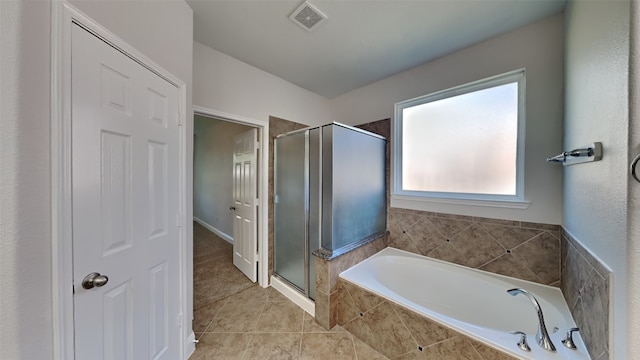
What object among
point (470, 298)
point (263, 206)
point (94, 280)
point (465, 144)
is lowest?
point (470, 298)

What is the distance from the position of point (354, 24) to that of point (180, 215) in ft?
6.56

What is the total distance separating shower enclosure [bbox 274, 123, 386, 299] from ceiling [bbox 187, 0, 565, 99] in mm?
783

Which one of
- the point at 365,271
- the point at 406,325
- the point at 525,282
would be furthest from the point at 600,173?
the point at 365,271

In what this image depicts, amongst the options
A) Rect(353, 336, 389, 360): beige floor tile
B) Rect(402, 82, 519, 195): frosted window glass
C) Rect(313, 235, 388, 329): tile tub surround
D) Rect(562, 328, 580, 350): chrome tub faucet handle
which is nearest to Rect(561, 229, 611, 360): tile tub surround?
Rect(562, 328, 580, 350): chrome tub faucet handle

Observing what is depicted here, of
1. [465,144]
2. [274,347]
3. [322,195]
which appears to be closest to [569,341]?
[465,144]

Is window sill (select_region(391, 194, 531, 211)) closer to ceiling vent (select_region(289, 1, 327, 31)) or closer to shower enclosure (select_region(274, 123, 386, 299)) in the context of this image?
shower enclosure (select_region(274, 123, 386, 299))

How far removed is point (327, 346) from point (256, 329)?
2.14 ft

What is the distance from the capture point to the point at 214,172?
15.0 feet

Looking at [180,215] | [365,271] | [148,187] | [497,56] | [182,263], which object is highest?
[497,56]

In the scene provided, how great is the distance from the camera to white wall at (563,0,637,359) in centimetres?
74

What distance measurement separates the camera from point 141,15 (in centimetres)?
108

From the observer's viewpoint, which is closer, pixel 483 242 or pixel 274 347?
pixel 274 347

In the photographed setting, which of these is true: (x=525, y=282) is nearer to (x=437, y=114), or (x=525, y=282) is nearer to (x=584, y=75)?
(x=584, y=75)

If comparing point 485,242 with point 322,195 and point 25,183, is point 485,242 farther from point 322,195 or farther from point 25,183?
point 25,183
